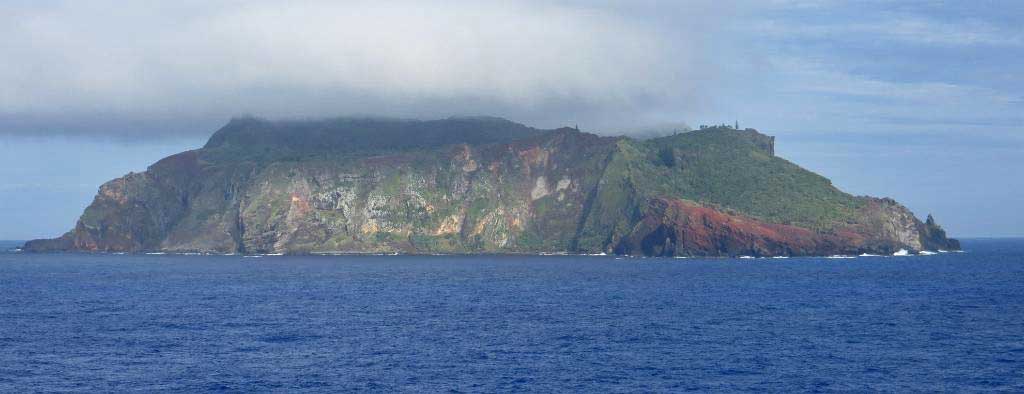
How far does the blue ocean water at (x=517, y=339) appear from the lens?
83.4 meters

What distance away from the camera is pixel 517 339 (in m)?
106

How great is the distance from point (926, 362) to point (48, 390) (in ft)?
225

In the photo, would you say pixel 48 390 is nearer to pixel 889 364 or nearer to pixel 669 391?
pixel 669 391

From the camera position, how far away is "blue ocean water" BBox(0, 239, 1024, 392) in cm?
8338

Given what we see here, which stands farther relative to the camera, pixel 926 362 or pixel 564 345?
pixel 564 345

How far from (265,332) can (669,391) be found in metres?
48.3

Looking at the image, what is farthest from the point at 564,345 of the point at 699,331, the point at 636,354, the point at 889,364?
the point at 889,364

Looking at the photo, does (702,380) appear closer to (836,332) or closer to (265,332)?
(836,332)

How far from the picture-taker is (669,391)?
3127 inches

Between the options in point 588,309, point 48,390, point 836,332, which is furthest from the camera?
point 588,309

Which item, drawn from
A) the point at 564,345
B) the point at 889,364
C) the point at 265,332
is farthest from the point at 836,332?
the point at 265,332

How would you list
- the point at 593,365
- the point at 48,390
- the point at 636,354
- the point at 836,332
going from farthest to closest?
the point at 836,332, the point at 636,354, the point at 593,365, the point at 48,390

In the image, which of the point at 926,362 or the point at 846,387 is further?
the point at 926,362

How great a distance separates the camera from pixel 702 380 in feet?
274
